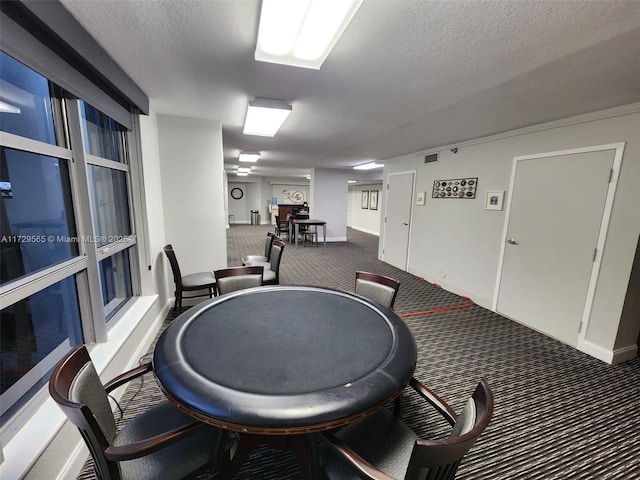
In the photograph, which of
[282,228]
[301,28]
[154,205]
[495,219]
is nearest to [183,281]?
[154,205]

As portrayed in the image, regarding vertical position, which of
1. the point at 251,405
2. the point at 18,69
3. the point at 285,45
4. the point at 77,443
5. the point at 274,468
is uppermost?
the point at 285,45

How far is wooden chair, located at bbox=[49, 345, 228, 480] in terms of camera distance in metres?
0.87

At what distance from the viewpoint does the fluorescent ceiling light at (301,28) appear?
120cm

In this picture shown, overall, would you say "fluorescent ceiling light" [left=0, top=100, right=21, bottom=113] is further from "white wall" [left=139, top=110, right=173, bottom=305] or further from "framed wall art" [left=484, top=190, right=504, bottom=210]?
"framed wall art" [left=484, top=190, right=504, bottom=210]

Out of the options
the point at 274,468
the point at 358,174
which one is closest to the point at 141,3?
the point at 274,468

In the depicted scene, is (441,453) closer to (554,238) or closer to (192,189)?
(554,238)

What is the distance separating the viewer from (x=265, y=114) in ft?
8.82

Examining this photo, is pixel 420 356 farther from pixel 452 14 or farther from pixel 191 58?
pixel 191 58

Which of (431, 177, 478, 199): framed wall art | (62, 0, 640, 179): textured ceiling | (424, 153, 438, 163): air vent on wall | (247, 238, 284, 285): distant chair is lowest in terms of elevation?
(247, 238, 284, 285): distant chair

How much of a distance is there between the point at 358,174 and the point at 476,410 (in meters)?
8.63

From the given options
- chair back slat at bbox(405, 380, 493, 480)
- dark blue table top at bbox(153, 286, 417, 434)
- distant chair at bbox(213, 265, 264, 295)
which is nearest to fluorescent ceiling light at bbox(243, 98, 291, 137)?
distant chair at bbox(213, 265, 264, 295)

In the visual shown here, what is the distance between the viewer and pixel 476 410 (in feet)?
3.10

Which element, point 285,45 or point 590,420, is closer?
point 285,45

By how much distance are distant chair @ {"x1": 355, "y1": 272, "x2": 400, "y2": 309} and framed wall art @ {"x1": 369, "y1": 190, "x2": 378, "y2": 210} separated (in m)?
9.30
